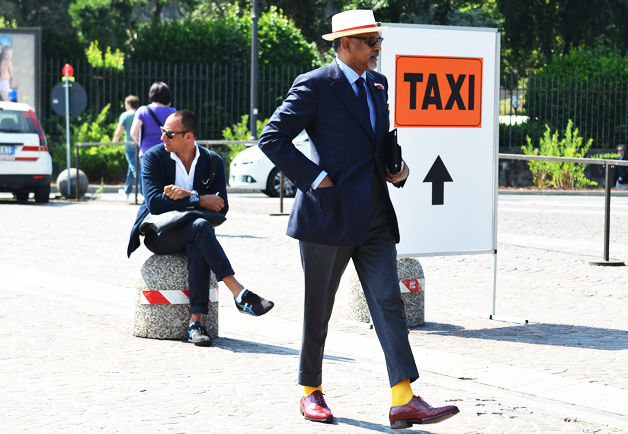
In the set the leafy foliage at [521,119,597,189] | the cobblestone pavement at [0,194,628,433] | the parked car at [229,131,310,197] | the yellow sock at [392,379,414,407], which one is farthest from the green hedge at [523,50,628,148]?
the yellow sock at [392,379,414,407]

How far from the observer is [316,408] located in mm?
4305

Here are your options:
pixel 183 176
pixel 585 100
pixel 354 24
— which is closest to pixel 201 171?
pixel 183 176

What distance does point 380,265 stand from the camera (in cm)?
426

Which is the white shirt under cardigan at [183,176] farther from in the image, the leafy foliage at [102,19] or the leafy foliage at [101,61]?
the leafy foliage at [102,19]

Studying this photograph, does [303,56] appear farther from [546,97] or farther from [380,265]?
[380,265]

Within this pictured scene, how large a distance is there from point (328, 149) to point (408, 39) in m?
2.34

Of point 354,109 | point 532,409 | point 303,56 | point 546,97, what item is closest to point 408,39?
point 354,109

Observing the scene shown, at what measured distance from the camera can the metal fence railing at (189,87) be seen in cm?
2281

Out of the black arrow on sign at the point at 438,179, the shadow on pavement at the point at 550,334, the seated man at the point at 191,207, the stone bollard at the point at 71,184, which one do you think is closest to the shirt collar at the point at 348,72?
the seated man at the point at 191,207

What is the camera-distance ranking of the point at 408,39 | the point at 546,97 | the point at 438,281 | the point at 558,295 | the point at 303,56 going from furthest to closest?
1. the point at 303,56
2. the point at 546,97
3. the point at 438,281
4. the point at 558,295
5. the point at 408,39

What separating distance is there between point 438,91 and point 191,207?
5.89 ft

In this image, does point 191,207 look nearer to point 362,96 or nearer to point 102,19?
point 362,96

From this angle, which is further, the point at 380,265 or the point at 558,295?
the point at 558,295

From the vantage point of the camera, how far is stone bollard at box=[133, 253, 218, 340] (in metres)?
6.10
